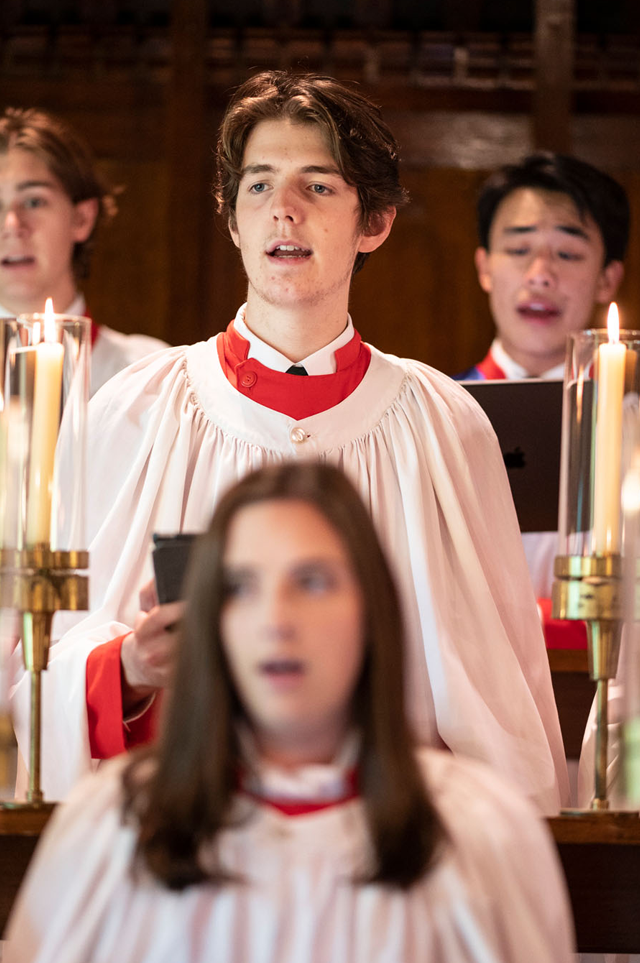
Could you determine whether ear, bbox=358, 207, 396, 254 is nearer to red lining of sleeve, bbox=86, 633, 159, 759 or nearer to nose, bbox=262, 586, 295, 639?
red lining of sleeve, bbox=86, 633, 159, 759

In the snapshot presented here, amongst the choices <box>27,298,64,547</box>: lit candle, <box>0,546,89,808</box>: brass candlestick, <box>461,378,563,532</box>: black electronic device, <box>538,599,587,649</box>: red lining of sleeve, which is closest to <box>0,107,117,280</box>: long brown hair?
<box>461,378,563,532</box>: black electronic device

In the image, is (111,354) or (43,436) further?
(111,354)

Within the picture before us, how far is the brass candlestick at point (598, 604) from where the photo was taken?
5.01ft

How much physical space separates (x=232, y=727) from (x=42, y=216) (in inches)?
123

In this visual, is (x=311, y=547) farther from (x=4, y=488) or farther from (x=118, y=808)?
(x=4, y=488)

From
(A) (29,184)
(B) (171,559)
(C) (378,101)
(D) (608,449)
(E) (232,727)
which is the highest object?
(C) (378,101)

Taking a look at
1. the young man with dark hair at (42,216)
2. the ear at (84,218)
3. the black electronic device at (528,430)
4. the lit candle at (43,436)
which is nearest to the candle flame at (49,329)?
the lit candle at (43,436)

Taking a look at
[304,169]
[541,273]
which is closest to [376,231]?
[304,169]

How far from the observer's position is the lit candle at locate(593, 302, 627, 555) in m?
1.54

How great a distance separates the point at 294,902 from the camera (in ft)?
3.74

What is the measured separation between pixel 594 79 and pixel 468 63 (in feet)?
1.50

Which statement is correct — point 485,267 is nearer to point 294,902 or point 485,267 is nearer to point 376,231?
point 376,231

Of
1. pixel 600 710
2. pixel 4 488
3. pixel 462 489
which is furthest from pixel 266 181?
pixel 600 710

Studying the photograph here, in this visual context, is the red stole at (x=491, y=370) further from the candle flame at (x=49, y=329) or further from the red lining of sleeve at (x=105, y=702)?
the candle flame at (x=49, y=329)
